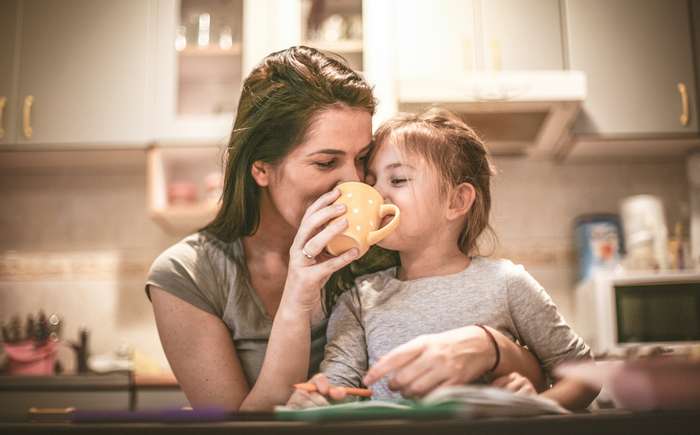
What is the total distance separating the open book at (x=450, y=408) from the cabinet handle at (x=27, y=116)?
214cm

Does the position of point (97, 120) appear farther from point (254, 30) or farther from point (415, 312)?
point (415, 312)

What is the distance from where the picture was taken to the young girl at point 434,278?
3.45 ft

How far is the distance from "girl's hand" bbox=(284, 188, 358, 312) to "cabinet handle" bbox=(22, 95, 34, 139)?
1711mm

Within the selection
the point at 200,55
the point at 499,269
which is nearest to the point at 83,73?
the point at 200,55

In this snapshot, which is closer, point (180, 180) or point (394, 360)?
point (394, 360)

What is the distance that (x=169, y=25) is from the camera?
7.96 ft

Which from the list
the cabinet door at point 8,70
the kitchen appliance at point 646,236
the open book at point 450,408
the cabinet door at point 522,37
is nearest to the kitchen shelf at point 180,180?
the cabinet door at point 8,70

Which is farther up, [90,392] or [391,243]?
[391,243]

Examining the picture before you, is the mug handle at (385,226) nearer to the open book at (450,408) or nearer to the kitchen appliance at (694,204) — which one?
the open book at (450,408)

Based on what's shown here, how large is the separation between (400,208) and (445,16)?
1.40m

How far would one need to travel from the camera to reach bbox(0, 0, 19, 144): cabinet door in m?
2.37

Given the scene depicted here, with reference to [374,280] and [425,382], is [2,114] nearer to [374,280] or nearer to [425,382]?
[374,280]

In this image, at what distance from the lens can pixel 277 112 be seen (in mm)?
1169

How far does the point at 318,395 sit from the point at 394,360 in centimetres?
11
